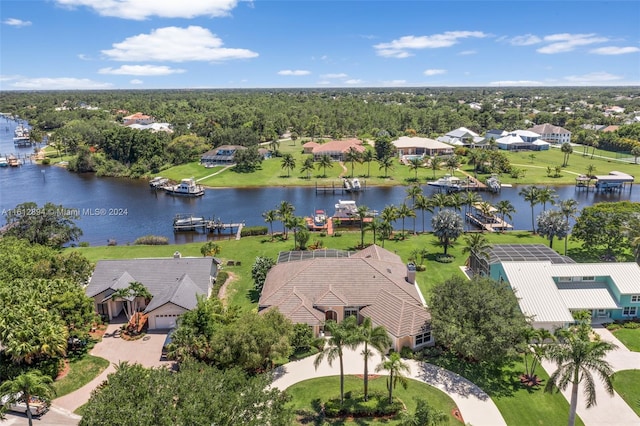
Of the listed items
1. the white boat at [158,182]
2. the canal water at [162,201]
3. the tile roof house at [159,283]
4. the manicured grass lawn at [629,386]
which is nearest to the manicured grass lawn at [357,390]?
the manicured grass lawn at [629,386]

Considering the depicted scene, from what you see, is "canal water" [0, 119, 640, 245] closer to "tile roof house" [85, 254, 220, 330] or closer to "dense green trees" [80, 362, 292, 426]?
"tile roof house" [85, 254, 220, 330]

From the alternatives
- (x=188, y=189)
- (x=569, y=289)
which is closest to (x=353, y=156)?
(x=188, y=189)

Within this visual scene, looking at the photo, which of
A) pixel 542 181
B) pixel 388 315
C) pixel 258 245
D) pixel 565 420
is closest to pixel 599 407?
pixel 565 420

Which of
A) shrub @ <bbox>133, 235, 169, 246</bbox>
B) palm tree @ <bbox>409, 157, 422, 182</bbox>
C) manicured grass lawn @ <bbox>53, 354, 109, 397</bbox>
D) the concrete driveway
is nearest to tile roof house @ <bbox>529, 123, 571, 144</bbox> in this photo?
palm tree @ <bbox>409, 157, 422, 182</bbox>

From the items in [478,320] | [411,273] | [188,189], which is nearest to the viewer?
[478,320]

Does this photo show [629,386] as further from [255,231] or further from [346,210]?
[255,231]
